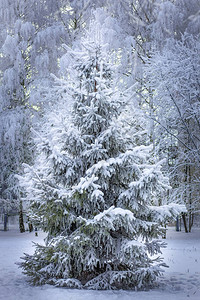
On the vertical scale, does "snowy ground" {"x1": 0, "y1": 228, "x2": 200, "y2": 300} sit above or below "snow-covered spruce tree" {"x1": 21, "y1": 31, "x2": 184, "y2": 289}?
below

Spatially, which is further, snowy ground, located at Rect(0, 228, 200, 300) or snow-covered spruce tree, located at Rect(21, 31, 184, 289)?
snow-covered spruce tree, located at Rect(21, 31, 184, 289)

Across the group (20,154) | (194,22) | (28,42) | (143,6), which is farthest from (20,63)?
(194,22)

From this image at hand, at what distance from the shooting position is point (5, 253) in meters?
10.7

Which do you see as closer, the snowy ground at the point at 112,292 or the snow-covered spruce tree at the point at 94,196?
the snowy ground at the point at 112,292

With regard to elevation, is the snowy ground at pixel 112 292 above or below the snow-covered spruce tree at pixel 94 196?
below

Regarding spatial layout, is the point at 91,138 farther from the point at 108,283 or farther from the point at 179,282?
the point at 179,282

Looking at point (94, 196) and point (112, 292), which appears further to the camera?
point (94, 196)

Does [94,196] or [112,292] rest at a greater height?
[94,196]

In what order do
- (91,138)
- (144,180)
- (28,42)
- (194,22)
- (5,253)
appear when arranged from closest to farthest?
1. (144,180)
2. (91,138)
3. (5,253)
4. (194,22)
5. (28,42)

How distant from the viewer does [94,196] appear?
6117 mm

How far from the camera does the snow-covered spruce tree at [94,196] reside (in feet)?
19.8

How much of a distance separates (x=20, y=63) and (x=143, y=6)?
19.5ft

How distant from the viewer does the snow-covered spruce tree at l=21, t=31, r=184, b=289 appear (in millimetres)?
6039

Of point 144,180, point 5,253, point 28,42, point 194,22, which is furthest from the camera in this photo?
point 28,42
